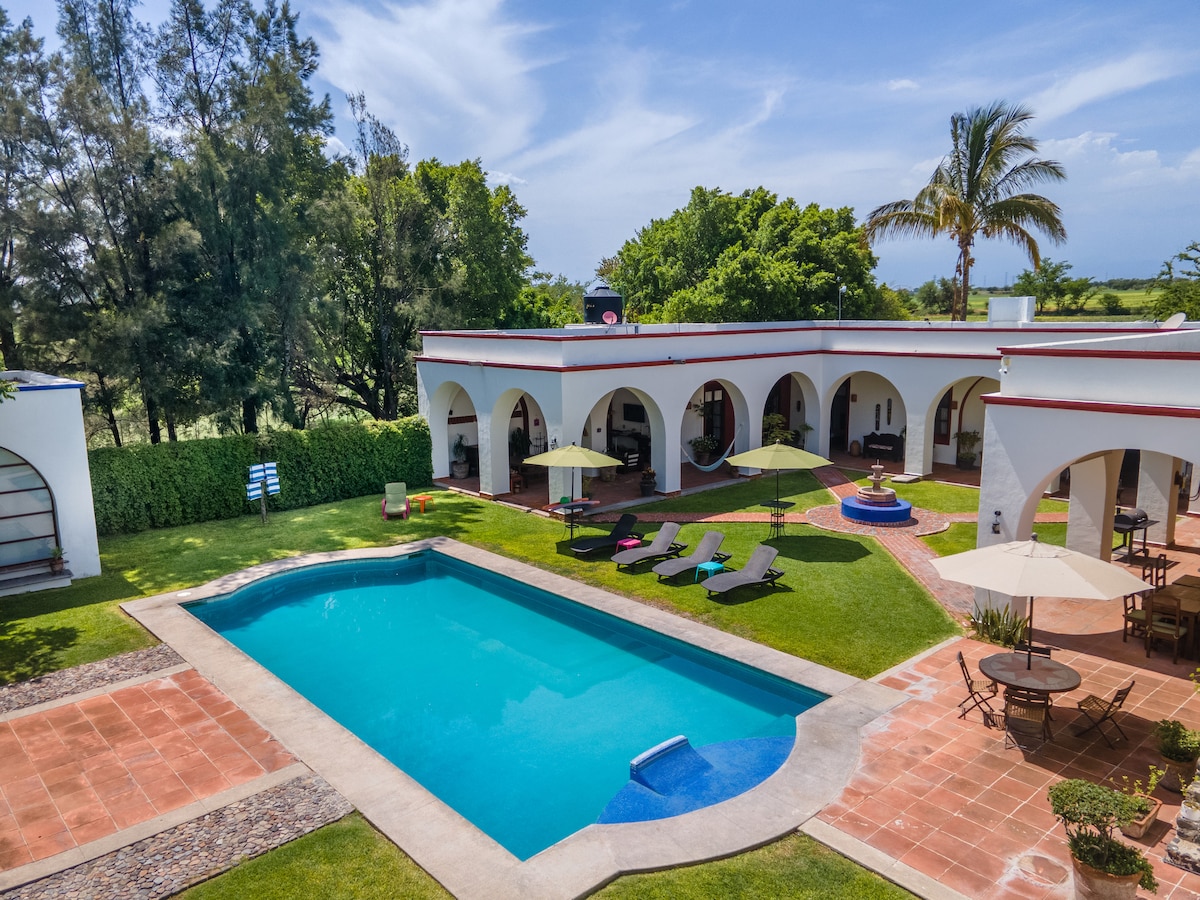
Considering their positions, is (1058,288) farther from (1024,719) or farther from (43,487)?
(43,487)

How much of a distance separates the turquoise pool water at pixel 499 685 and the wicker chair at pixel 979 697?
6.22 feet

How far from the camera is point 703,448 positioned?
26547 mm

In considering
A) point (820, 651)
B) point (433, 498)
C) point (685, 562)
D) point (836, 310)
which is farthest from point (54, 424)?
point (836, 310)

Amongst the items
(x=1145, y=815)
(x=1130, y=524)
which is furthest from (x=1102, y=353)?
(x=1145, y=815)

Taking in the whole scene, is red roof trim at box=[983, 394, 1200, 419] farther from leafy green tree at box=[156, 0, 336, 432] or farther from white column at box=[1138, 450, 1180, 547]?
leafy green tree at box=[156, 0, 336, 432]

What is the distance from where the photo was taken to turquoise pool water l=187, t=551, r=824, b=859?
9.66 metres

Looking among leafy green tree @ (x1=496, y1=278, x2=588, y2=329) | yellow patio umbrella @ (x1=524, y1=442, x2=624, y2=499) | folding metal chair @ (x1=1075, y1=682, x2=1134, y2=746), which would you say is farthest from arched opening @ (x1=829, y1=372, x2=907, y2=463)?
folding metal chair @ (x1=1075, y1=682, x2=1134, y2=746)

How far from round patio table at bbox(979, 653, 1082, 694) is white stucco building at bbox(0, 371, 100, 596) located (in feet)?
56.9

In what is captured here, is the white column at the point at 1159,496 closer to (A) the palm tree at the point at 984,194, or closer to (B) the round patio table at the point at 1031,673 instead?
(B) the round patio table at the point at 1031,673

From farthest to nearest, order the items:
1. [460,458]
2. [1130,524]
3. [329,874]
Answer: [460,458] < [1130,524] < [329,874]

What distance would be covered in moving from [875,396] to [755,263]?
37.7 ft

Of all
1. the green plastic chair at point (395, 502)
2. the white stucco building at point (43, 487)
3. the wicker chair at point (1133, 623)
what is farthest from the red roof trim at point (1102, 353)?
the white stucco building at point (43, 487)

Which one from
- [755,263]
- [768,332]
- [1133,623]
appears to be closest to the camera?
[1133,623]

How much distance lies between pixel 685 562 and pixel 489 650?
4.61 meters
